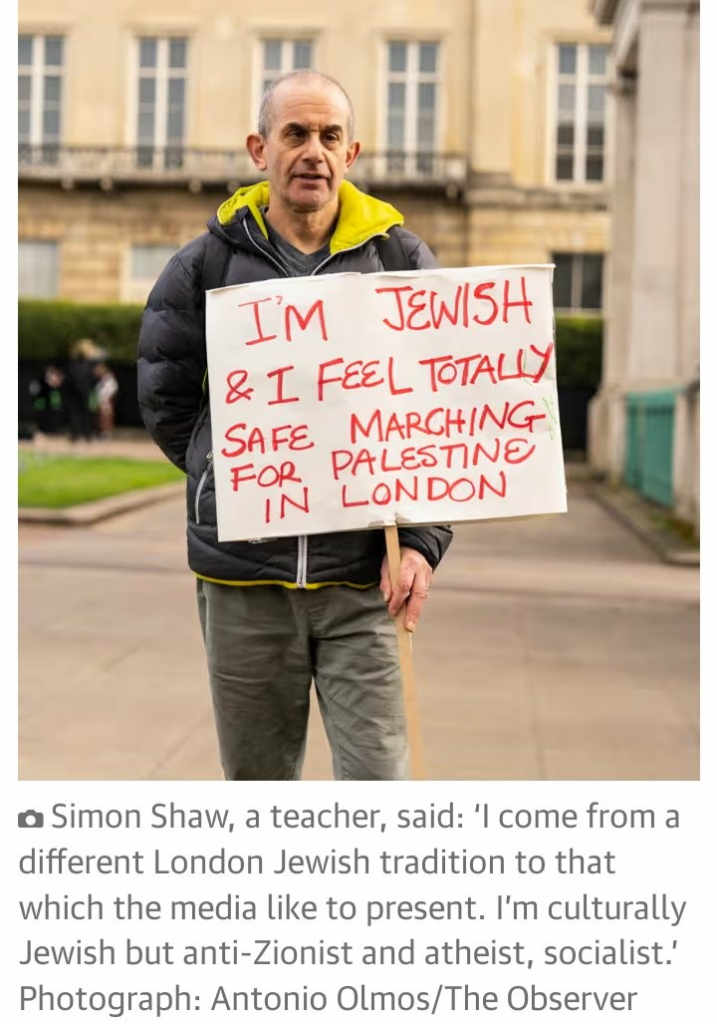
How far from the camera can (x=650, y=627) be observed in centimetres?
1025

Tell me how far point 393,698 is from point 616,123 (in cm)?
2483

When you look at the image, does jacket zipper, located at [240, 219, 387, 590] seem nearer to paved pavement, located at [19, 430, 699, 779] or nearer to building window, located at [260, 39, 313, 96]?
paved pavement, located at [19, 430, 699, 779]

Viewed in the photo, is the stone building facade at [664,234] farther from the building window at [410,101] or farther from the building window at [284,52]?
the building window at [284,52]

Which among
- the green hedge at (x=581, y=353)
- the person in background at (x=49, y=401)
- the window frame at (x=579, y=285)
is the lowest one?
the person in background at (x=49, y=401)

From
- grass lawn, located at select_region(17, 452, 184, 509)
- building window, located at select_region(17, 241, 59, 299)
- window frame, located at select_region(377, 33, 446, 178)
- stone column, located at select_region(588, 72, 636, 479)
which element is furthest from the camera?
building window, located at select_region(17, 241, 59, 299)

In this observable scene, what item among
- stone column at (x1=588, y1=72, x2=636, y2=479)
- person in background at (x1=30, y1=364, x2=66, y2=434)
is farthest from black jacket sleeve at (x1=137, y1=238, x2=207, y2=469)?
person in background at (x1=30, y1=364, x2=66, y2=434)

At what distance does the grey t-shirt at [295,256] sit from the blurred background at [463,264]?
9.64 ft

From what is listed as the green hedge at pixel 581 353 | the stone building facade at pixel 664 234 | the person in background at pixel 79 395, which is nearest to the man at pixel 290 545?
the stone building facade at pixel 664 234

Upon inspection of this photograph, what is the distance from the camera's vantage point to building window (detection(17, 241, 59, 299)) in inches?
1645

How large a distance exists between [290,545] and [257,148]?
94 cm

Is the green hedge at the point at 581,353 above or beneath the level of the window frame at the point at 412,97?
beneath

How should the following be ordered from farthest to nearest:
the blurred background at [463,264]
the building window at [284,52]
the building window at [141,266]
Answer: the building window at [141,266], the building window at [284,52], the blurred background at [463,264]

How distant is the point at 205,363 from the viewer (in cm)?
387

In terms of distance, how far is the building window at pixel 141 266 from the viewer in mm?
41531
